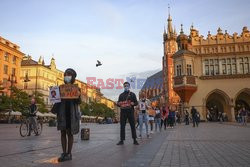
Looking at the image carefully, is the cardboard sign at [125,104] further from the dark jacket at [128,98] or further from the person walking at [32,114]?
the person walking at [32,114]

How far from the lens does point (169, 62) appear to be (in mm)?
100562

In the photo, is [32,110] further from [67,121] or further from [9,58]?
[9,58]

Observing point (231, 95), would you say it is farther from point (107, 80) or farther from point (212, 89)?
point (107, 80)

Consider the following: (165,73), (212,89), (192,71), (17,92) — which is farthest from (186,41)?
(165,73)

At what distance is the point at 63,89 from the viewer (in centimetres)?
622

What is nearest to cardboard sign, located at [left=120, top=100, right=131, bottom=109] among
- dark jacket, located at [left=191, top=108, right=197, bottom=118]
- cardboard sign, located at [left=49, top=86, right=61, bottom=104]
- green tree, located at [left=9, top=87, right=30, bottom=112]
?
cardboard sign, located at [left=49, top=86, right=61, bottom=104]

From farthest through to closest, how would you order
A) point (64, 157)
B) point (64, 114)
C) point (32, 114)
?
1. point (32, 114)
2. point (64, 114)
3. point (64, 157)

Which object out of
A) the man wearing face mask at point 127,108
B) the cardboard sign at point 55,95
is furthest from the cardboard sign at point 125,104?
the cardboard sign at point 55,95

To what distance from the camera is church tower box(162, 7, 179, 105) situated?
94988 millimetres

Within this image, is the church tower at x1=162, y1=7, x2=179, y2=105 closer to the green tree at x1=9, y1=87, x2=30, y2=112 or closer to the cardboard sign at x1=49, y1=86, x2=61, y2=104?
the green tree at x1=9, y1=87, x2=30, y2=112

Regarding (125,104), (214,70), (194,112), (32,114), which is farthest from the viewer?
(214,70)

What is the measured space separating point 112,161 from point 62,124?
1.27m

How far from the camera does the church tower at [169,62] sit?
95.0 metres

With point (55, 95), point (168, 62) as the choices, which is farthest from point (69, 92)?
point (168, 62)
